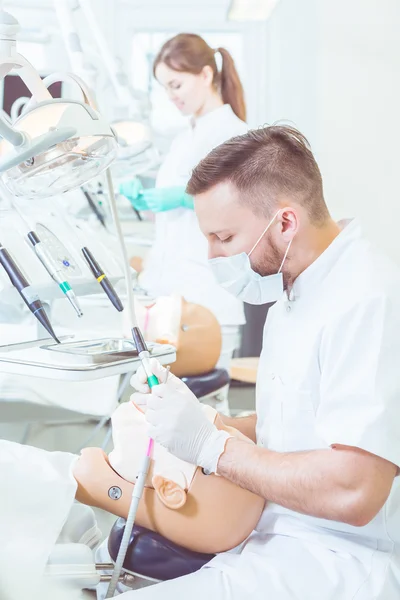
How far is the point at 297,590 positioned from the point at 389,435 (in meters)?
0.26

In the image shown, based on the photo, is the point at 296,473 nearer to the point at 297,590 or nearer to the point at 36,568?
the point at 297,590

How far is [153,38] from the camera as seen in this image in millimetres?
3902

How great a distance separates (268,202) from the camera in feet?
3.61

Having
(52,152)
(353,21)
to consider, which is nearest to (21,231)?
(52,152)

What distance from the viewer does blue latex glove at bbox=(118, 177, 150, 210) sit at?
7.97ft

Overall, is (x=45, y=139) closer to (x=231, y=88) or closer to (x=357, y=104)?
(x=231, y=88)

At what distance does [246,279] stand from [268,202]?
14 centimetres

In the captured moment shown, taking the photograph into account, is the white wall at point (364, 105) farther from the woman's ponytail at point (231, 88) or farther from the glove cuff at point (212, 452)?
the glove cuff at point (212, 452)

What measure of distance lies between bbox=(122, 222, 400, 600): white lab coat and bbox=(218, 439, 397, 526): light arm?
0.03 m

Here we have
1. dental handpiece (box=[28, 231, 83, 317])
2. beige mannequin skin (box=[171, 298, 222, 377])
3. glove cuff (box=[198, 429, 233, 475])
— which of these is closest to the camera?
glove cuff (box=[198, 429, 233, 475])

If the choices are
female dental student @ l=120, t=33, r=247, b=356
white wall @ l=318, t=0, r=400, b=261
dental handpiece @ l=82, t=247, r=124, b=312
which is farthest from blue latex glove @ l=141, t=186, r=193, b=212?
white wall @ l=318, t=0, r=400, b=261

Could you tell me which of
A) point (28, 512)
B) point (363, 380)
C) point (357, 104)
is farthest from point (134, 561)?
point (357, 104)

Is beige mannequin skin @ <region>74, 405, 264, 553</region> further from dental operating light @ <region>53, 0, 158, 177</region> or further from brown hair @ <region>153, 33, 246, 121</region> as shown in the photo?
brown hair @ <region>153, 33, 246, 121</region>

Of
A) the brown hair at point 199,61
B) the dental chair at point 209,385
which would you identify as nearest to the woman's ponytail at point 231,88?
the brown hair at point 199,61
